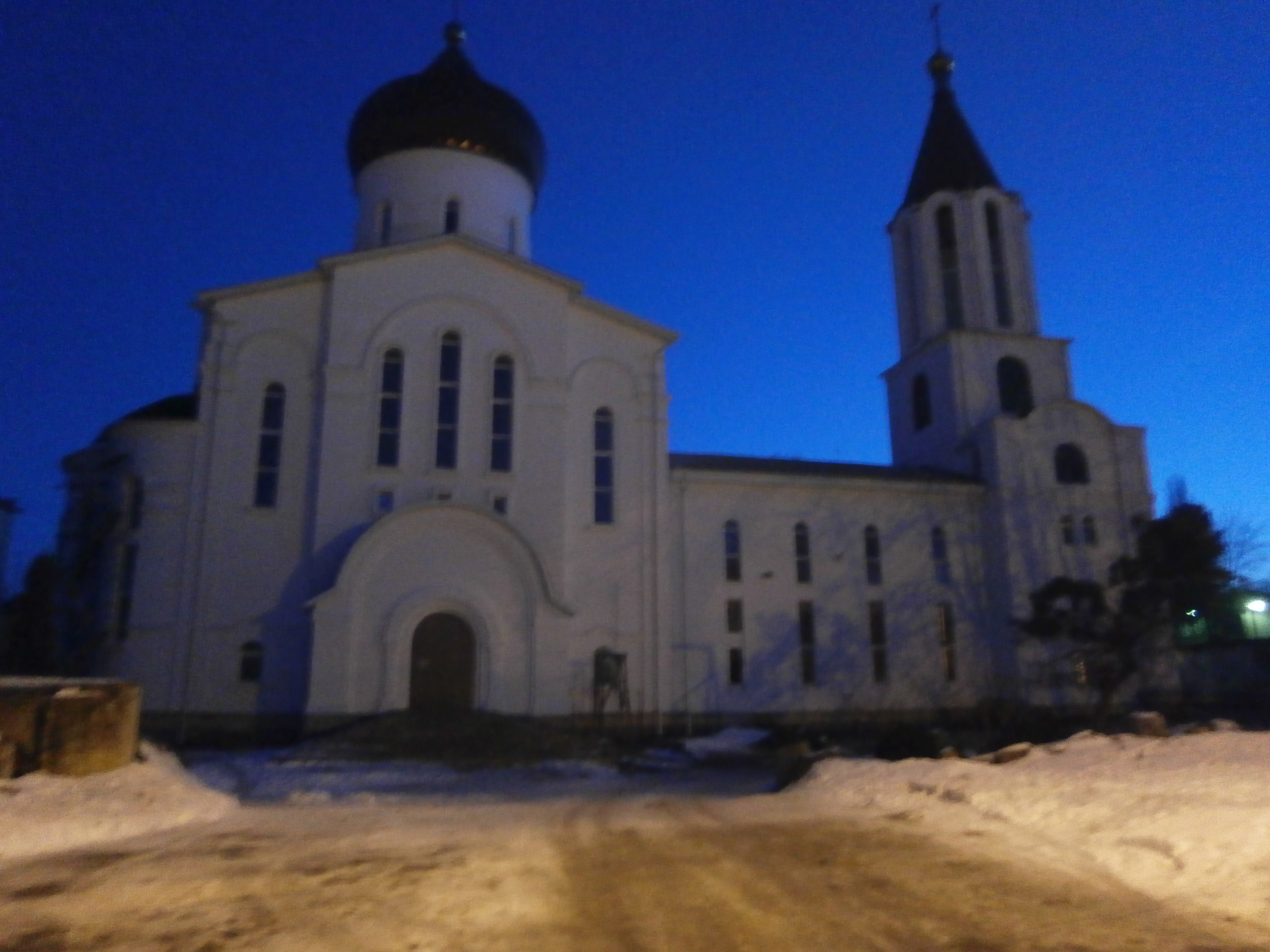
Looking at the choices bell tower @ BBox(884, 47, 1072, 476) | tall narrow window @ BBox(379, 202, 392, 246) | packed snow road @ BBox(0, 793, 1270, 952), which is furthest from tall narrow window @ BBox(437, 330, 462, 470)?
bell tower @ BBox(884, 47, 1072, 476)

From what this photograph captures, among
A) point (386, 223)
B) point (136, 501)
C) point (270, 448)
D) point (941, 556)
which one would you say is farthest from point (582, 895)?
point (941, 556)

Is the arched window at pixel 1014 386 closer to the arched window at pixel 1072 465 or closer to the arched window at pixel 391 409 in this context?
the arched window at pixel 1072 465

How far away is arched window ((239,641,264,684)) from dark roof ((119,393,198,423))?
17.4 ft

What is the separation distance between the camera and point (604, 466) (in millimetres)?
23141

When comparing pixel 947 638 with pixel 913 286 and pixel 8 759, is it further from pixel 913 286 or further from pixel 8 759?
pixel 8 759

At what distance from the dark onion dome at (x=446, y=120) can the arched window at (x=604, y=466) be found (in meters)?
8.33

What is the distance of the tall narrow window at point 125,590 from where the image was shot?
1986 cm

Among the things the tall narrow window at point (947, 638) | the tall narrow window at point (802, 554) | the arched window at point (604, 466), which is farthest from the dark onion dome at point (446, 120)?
the tall narrow window at point (947, 638)

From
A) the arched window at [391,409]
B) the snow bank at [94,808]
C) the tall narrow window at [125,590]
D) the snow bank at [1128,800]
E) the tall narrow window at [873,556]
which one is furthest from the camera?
the tall narrow window at [873,556]

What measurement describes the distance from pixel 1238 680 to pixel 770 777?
828 inches

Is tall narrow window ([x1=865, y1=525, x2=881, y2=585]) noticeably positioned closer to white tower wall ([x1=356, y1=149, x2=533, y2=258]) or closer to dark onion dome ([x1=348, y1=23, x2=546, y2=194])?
white tower wall ([x1=356, y1=149, x2=533, y2=258])

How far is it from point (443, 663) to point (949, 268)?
874 inches

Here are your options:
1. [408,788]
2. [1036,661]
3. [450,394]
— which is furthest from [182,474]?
[1036,661]

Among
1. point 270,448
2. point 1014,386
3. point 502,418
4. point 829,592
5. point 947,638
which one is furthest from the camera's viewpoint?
point 1014,386
